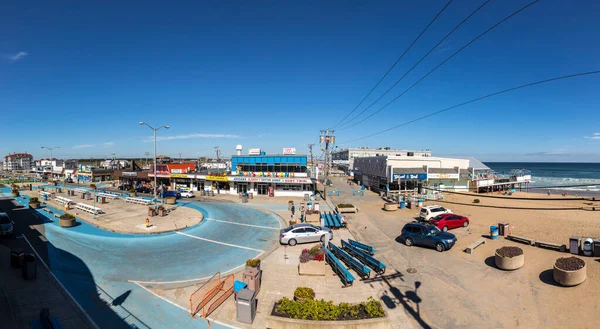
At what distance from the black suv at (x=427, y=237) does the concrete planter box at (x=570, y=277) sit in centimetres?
573

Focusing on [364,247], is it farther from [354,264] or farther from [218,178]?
[218,178]

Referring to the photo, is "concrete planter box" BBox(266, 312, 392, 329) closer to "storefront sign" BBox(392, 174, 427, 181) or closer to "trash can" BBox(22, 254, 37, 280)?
"trash can" BBox(22, 254, 37, 280)

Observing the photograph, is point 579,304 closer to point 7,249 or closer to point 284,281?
point 284,281

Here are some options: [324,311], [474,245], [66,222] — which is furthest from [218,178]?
[324,311]

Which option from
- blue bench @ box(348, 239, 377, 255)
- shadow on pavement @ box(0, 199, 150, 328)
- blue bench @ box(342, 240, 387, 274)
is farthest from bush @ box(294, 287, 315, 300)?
blue bench @ box(348, 239, 377, 255)

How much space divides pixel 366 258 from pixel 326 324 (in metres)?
6.67

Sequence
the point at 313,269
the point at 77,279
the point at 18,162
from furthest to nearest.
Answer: the point at 18,162, the point at 313,269, the point at 77,279

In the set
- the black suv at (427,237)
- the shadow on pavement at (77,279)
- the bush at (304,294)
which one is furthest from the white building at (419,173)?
the shadow on pavement at (77,279)

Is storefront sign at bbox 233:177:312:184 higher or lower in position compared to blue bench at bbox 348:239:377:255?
higher

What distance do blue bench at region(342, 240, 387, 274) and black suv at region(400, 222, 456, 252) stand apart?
4734mm

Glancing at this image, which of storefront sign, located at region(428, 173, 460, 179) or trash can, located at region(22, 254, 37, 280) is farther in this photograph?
storefront sign, located at region(428, 173, 460, 179)

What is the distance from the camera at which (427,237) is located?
59.9 ft

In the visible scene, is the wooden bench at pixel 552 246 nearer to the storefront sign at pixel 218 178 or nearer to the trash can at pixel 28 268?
the trash can at pixel 28 268

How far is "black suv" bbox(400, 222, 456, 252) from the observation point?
17689 millimetres
